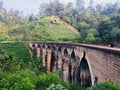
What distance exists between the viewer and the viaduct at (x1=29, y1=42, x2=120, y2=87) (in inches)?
553

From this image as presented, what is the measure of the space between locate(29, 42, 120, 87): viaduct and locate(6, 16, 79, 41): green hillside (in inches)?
1032

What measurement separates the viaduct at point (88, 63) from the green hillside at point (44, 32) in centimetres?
2622

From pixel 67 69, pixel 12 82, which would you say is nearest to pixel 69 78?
pixel 67 69

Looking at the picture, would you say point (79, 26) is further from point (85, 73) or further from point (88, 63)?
point (88, 63)

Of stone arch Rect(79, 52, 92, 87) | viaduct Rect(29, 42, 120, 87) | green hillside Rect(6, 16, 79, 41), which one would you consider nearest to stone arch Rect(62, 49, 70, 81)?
viaduct Rect(29, 42, 120, 87)

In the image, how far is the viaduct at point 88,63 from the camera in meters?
14.1

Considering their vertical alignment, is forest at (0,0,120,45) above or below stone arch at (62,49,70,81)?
above

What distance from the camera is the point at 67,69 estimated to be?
116 ft

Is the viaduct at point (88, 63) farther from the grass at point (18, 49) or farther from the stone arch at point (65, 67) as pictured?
the grass at point (18, 49)

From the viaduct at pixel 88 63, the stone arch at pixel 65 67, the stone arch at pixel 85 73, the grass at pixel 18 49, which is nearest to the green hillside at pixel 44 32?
the grass at pixel 18 49

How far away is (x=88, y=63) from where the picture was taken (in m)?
20.6

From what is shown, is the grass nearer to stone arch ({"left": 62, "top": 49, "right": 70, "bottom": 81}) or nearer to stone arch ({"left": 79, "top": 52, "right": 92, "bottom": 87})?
stone arch ({"left": 62, "top": 49, "right": 70, "bottom": 81})

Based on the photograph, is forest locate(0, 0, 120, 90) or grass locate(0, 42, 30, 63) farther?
grass locate(0, 42, 30, 63)

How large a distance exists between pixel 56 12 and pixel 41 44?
6304cm
